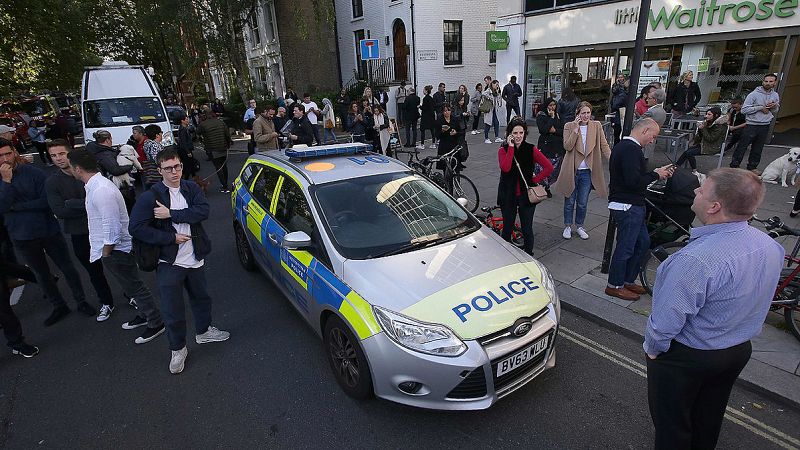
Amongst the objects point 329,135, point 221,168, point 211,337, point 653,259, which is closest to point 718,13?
point 653,259

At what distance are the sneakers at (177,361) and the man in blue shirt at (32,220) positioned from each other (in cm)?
204

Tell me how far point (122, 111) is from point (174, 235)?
33.7ft

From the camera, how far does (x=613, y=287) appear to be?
4.51 metres

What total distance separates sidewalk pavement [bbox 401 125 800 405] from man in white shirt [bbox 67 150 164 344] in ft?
14.7

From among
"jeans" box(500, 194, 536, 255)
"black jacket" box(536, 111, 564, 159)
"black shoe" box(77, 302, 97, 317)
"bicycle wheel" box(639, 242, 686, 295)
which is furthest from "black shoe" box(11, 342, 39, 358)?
"black jacket" box(536, 111, 564, 159)

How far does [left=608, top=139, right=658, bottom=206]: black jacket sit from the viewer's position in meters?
3.87

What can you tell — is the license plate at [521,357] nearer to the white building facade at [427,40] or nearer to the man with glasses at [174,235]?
the man with glasses at [174,235]

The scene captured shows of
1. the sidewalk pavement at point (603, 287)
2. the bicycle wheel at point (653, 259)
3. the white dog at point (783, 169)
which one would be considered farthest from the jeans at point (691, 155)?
the bicycle wheel at point (653, 259)

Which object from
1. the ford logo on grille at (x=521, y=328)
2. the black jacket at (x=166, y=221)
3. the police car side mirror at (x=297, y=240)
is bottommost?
the ford logo on grille at (x=521, y=328)

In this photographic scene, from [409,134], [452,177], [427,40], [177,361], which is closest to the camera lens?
[177,361]

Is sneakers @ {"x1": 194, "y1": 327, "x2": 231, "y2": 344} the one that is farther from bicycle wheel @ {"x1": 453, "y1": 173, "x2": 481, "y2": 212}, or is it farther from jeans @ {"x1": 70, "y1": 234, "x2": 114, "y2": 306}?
bicycle wheel @ {"x1": 453, "y1": 173, "x2": 481, "y2": 212}

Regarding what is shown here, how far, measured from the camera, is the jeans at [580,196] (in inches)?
228

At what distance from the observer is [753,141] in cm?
820

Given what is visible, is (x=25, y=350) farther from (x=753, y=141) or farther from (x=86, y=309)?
(x=753, y=141)
